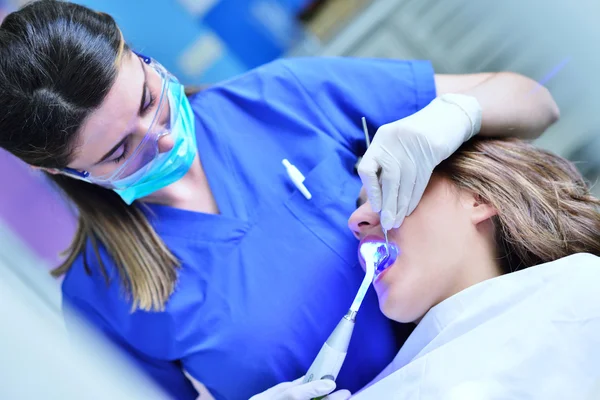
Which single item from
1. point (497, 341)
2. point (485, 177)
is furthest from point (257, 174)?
point (497, 341)

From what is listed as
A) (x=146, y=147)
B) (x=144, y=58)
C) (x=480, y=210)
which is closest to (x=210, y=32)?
(x=144, y=58)

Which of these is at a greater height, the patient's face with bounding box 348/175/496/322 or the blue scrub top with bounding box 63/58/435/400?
the blue scrub top with bounding box 63/58/435/400

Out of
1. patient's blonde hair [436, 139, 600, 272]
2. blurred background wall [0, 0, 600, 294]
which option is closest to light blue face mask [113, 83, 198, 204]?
blurred background wall [0, 0, 600, 294]

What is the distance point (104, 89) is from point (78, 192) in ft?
1.09

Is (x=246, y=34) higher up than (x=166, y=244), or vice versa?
(x=246, y=34)

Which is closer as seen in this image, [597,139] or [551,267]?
[551,267]

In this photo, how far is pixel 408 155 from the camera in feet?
3.02

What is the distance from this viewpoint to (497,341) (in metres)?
0.83

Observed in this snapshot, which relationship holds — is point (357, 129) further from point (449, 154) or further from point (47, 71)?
point (47, 71)

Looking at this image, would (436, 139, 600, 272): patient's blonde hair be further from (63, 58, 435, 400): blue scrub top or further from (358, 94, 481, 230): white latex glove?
(63, 58, 435, 400): blue scrub top

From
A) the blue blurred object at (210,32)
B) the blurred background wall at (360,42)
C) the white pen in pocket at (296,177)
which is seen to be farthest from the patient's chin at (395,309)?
the blue blurred object at (210,32)

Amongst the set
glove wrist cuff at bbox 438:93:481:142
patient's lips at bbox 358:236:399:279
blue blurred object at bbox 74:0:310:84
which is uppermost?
blue blurred object at bbox 74:0:310:84

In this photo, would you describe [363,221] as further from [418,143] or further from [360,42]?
[360,42]

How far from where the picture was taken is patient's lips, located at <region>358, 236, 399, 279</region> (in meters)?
0.94
